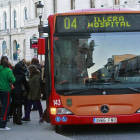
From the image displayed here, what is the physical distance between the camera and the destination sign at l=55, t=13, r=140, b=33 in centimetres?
1036

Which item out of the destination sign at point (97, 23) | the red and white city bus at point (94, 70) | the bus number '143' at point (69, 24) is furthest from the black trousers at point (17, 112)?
the bus number '143' at point (69, 24)

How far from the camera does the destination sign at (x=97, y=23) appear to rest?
408 inches

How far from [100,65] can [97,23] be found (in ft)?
3.39

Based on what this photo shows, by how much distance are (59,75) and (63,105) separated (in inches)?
28.1

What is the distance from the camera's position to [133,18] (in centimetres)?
1042

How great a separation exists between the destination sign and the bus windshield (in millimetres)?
152

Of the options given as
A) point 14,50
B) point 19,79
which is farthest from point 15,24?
point 19,79

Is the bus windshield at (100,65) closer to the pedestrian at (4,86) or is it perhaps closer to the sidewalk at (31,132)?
the sidewalk at (31,132)

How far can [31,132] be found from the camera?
10688mm

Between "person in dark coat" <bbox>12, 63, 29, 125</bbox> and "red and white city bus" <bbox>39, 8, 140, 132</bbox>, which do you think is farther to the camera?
"person in dark coat" <bbox>12, 63, 29, 125</bbox>

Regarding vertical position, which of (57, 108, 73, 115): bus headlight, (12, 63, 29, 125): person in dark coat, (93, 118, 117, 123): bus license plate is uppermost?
(12, 63, 29, 125): person in dark coat

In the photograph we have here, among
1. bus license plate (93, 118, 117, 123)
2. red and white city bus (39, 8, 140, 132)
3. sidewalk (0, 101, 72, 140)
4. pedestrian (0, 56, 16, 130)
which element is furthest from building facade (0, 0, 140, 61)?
bus license plate (93, 118, 117, 123)

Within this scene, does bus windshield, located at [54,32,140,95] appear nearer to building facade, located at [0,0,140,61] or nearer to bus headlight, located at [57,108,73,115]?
bus headlight, located at [57,108,73,115]

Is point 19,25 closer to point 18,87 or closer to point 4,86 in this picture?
point 18,87
